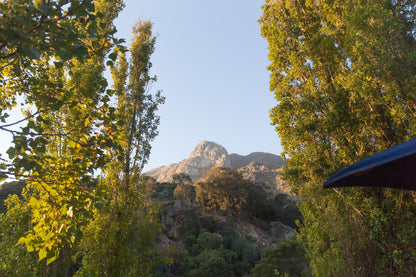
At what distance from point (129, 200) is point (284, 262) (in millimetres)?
10904

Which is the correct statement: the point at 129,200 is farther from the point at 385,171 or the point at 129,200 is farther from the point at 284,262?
the point at 284,262

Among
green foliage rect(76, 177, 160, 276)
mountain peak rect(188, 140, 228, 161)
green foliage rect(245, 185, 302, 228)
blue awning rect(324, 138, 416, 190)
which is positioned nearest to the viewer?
blue awning rect(324, 138, 416, 190)

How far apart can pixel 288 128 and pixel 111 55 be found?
240 inches

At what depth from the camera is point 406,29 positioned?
542 centimetres

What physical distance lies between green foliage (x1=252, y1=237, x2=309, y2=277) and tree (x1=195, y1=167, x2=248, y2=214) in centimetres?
1389

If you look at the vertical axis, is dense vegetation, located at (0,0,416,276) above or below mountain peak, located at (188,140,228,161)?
below

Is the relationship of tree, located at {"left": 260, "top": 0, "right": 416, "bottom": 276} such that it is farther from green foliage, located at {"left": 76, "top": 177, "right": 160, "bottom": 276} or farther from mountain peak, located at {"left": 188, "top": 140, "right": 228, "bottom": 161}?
mountain peak, located at {"left": 188, "top": 140, "right": 228, "bottom": 161}

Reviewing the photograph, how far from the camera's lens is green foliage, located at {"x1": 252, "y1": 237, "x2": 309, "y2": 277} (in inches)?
532

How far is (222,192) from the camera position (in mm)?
29594

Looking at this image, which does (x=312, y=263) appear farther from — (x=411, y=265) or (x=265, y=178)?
(x=265, y=178)

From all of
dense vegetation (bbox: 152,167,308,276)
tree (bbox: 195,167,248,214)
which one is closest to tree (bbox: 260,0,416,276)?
dense vegetation (bbox: 152,167,308,276)

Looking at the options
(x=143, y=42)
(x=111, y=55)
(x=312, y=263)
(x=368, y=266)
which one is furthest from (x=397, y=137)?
(x=143, y=42)

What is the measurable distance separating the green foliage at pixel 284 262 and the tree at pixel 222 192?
13890 millimetres

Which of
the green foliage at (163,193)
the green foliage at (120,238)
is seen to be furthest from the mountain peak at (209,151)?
the green foliage at (120,238)
